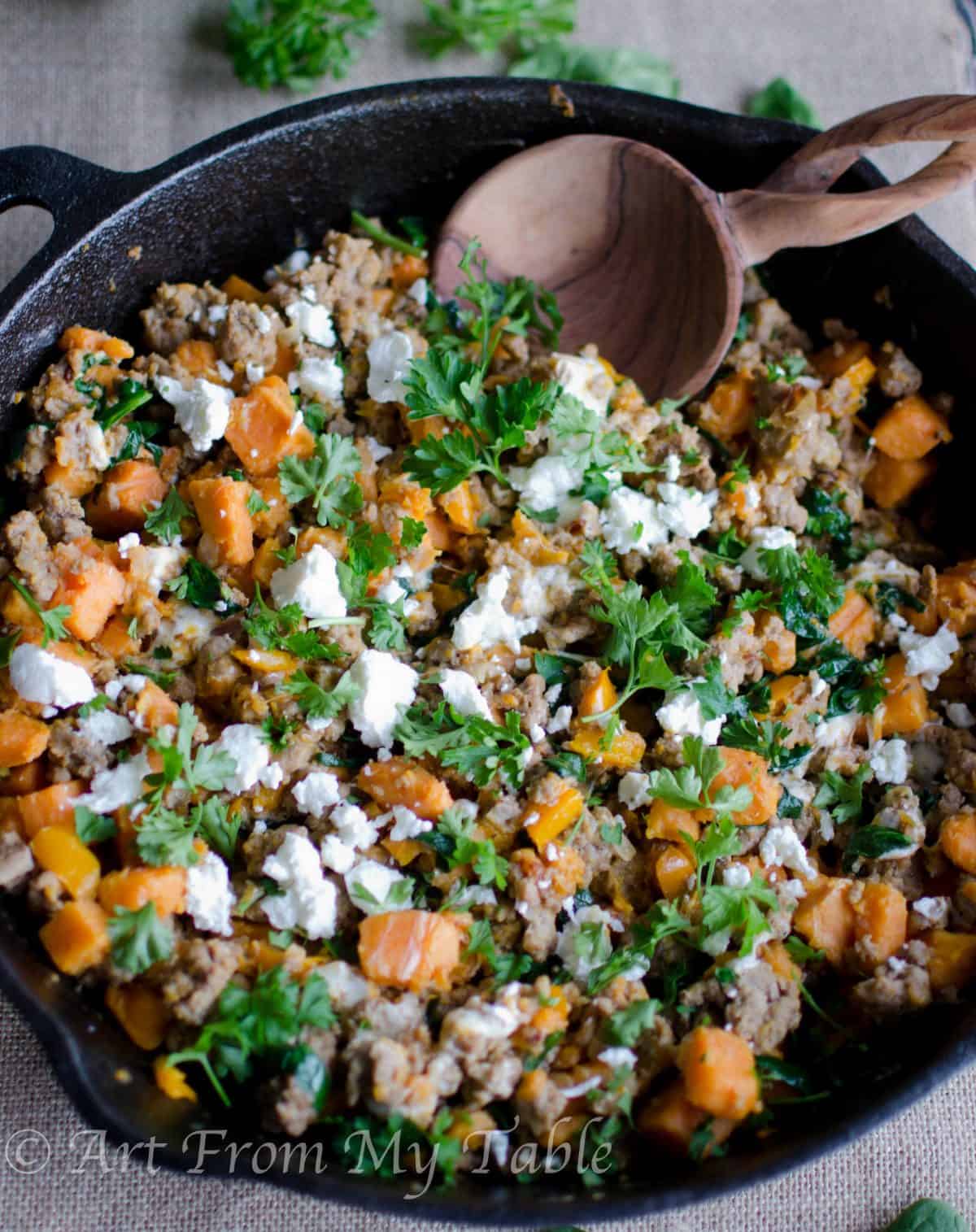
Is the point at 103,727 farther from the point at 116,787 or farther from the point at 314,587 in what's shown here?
the point at 314,587

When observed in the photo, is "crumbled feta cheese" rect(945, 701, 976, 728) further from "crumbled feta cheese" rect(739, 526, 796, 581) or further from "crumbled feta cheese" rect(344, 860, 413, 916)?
"crumbled feta cheese" rect(344, 860, 413, 916)

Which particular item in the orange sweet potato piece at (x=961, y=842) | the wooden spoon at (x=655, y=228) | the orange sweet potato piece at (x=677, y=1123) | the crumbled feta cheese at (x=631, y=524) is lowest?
the orange sweet potato piece at (x=677, y=1123)

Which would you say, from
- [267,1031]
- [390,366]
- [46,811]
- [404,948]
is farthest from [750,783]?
[46,811]

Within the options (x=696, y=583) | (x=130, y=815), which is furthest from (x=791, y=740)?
(x=130, y=815)

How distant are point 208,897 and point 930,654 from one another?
78.1 inches

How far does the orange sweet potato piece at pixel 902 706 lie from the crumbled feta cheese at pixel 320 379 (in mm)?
1700

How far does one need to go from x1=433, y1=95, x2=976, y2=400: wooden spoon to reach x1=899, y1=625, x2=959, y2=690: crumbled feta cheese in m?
0.96

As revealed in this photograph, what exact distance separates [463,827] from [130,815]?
0.78 metres

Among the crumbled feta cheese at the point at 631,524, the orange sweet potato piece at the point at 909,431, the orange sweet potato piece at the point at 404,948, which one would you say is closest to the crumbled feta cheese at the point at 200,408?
the crumbled feta cheese at the point at 631,524

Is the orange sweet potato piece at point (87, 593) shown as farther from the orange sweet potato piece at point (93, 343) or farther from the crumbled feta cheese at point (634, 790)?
the crumbled feta cheese at point (634, 790)

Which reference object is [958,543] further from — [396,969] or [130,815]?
[130,815]

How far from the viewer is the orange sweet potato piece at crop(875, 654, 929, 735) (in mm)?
3240

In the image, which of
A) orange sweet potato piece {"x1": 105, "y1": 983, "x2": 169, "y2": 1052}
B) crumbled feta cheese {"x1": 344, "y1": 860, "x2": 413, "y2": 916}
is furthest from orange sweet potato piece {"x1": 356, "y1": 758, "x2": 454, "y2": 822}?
orange sweet potato piece {"x1": 105, "y1": 983, "x2": 169, "y2": 1052}

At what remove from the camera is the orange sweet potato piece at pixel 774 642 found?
3188mm
